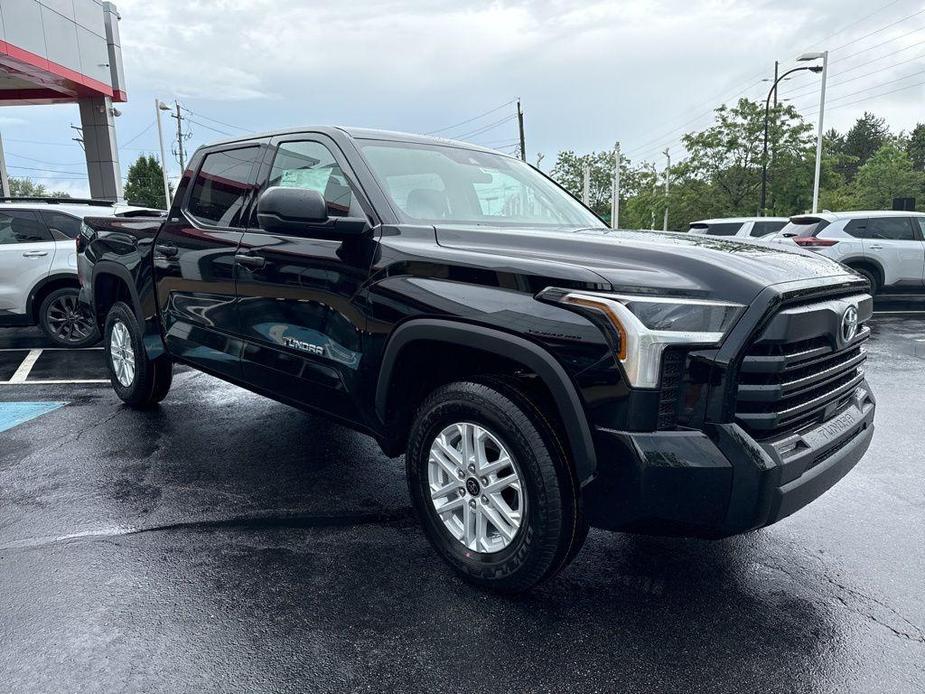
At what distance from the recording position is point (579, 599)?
8.81 ft

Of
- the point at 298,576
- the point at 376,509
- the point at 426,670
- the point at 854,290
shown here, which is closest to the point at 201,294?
the point at 376,509

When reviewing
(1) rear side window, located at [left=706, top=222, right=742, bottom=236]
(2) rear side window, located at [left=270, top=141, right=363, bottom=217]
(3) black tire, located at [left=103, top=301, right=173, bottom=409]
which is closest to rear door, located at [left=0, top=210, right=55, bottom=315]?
(3) black tire, located at [left=103, top=301, right=173, bottom=409]

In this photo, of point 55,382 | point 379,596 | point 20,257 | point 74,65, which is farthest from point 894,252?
point 74,65

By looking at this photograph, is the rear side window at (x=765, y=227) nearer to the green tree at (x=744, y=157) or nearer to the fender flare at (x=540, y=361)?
the fender flare at (x=540, y=361)

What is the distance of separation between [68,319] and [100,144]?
1487 centimetres

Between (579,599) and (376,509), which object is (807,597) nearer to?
(579,599)

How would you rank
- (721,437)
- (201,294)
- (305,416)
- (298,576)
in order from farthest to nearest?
(305,416) < (201,294) < (298,576) < (721,437)

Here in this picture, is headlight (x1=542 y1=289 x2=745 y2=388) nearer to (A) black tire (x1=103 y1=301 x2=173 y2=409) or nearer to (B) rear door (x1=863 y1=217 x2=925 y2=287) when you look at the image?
(A) black tire (x1=103 y1=301 x2=173 y2=409)

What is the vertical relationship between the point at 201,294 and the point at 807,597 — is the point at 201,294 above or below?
above

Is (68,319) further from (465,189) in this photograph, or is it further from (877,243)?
(877,243)

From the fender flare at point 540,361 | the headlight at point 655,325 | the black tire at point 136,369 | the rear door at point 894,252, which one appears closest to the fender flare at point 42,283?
the black tire at point 136,369

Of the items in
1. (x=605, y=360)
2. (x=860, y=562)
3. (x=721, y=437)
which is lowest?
(x=860, y=562)

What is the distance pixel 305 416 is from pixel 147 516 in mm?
1859

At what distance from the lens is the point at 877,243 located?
1114 cm
